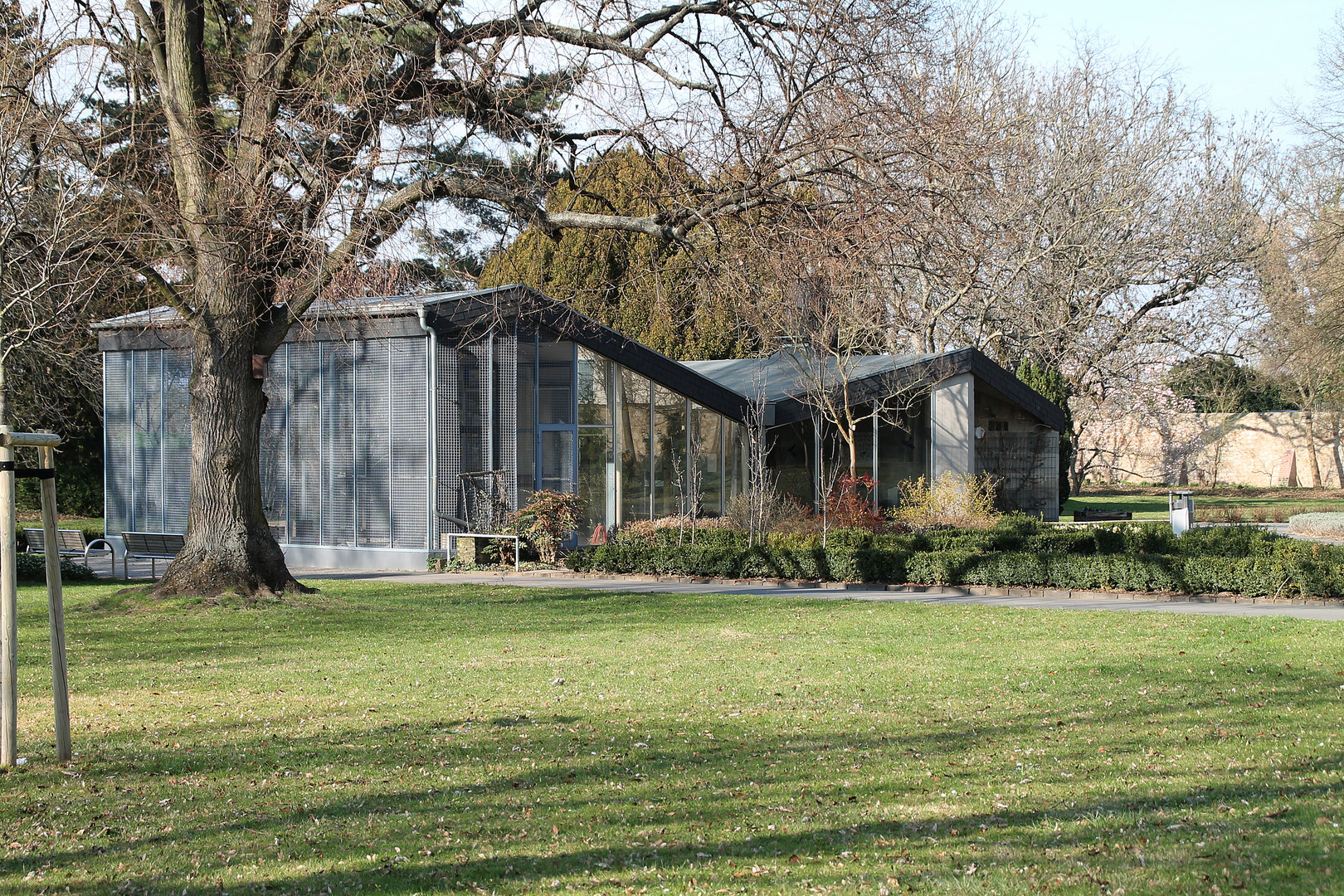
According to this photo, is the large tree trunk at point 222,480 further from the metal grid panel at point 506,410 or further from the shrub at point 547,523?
the metal grid panel at point 506,410

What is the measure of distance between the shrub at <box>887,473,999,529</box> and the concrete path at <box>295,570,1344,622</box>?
6.08m

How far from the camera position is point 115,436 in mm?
21047

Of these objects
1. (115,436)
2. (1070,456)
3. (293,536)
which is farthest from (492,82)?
(1070,456)

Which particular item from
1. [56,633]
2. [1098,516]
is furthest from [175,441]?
[1098,516]

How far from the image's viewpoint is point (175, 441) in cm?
2045

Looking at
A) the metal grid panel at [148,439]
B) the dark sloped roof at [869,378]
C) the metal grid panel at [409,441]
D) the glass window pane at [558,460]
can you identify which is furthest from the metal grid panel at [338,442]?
the dark sloped roof at [869,378]

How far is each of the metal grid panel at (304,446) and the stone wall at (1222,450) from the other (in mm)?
28801

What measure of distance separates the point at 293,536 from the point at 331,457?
163 cm

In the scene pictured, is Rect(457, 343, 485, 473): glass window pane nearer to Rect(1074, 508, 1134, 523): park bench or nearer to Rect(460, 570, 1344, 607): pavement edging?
Rect(460, 570, 1344, 607): pavement edging

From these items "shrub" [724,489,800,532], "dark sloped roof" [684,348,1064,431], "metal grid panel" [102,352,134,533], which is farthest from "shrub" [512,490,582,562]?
"metal grid panel" [102,352,134,533]

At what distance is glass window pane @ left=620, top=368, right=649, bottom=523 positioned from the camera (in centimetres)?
2059

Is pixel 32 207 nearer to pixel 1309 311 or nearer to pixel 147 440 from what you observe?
pixel 147 440

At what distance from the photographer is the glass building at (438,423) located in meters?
18.0

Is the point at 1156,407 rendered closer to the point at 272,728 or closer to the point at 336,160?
the point at 336,160
